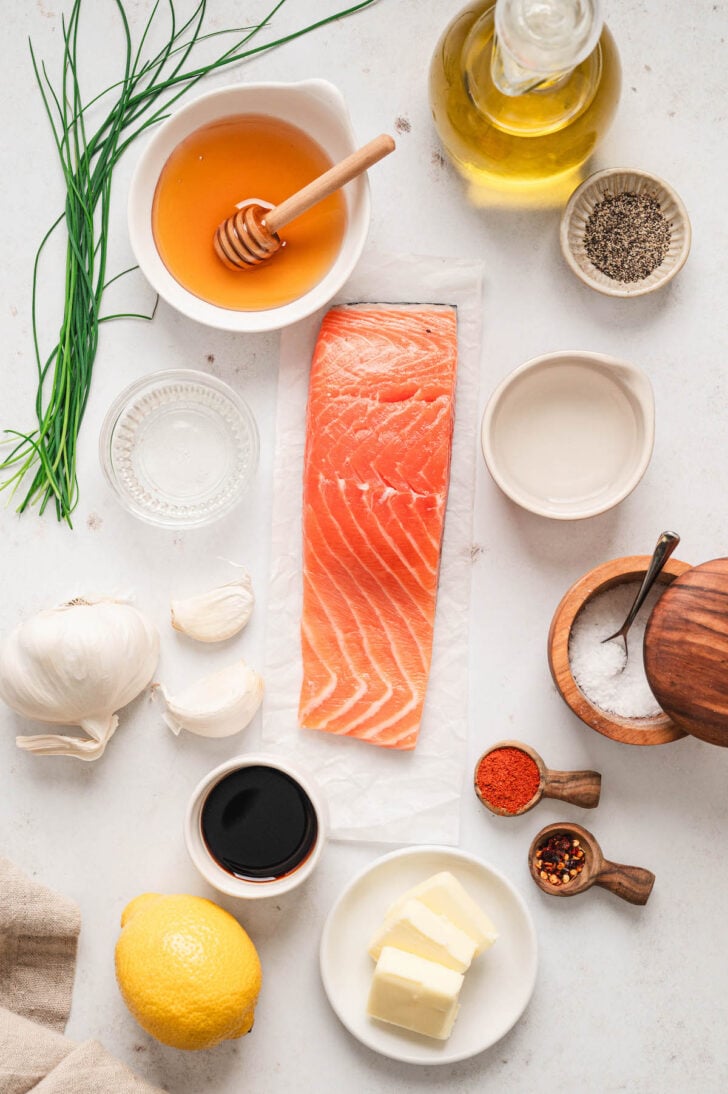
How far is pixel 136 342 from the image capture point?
149 centimetres

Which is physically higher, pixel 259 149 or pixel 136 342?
pixel 259 149

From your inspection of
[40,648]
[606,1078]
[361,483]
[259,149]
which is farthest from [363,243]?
[606,1078]

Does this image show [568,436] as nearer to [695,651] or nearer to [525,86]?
[695,651]

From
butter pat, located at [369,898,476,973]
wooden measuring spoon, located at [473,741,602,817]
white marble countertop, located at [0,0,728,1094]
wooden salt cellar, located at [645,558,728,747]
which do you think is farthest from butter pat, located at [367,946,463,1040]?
wooden salt cellar, located at [645,558,728,747]

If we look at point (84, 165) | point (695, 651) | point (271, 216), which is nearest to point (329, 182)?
point (271, 216)

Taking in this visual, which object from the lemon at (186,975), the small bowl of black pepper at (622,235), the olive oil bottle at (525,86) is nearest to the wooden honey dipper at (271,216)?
the olive oil bottle at (525,86)

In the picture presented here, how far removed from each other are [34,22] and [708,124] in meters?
1.10

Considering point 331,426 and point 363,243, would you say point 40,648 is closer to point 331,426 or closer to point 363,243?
point 331,426

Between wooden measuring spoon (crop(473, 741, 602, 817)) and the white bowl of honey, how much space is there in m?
0.76

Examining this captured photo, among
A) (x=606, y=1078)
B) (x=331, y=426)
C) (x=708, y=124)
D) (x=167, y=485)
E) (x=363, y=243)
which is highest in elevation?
(x=708, y=124)

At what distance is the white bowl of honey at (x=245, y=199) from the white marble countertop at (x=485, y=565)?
9 centimetres

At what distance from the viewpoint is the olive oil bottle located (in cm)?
118

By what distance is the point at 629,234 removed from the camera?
1.42 meters

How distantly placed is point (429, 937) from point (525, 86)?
1.19 m
